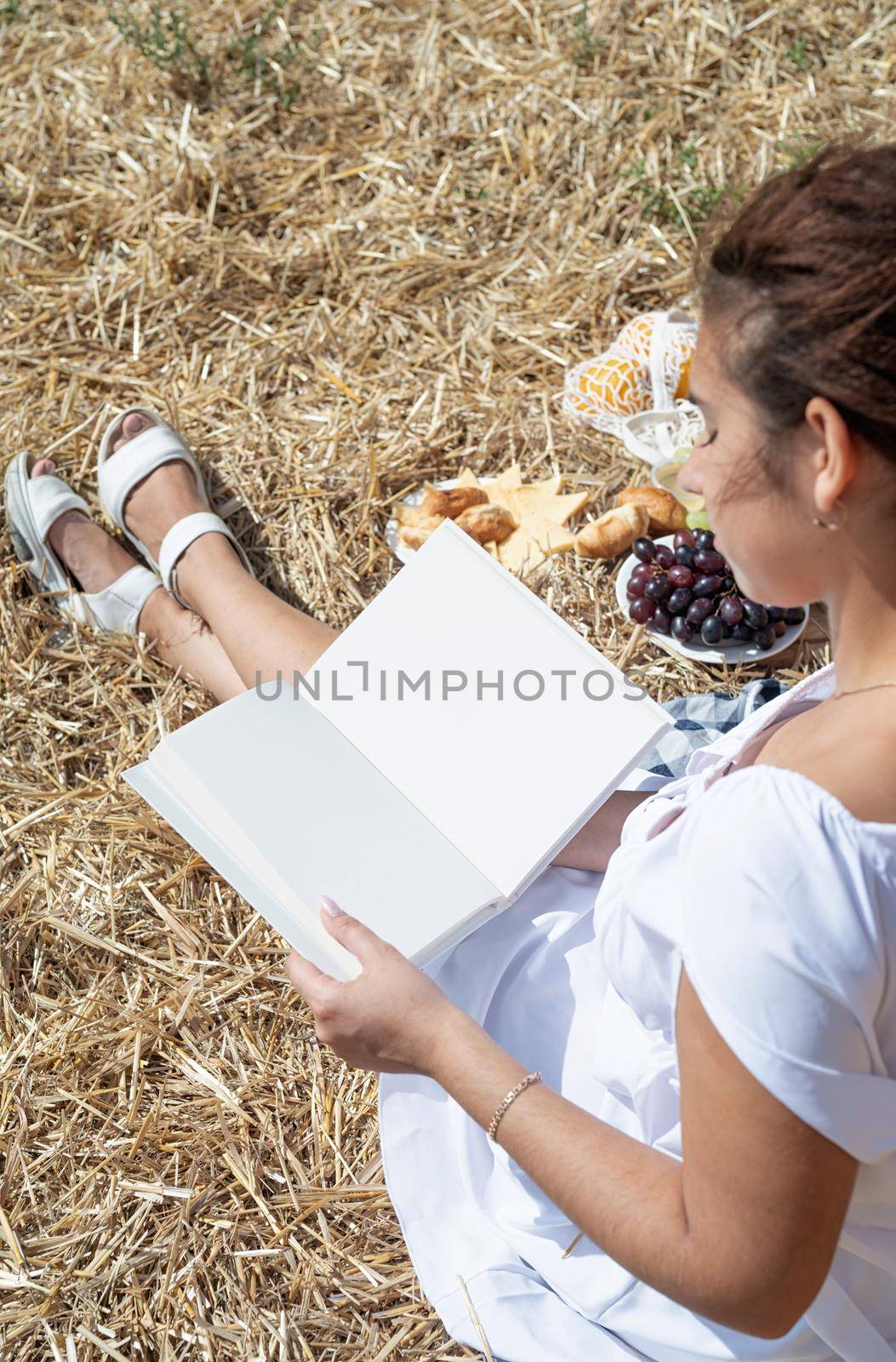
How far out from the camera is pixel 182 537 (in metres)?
2.35

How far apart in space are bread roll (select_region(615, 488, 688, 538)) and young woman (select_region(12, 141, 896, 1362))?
1073 mm

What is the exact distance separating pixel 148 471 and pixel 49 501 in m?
0.25

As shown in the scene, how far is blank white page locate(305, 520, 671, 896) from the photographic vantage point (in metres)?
1.46

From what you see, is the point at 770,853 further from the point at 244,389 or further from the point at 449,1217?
the point at 244,389

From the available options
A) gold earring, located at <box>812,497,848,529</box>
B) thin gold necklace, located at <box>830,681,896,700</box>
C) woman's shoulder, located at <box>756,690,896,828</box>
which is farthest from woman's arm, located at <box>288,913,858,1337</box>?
gold earring, located at <box>812,497,848,529</box>

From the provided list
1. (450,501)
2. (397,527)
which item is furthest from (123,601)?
(450,501)

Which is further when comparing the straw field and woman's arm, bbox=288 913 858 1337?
the straw field

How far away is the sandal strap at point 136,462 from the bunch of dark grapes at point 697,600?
1.04m

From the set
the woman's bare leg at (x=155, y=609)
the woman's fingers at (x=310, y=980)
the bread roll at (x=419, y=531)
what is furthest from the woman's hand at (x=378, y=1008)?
the bread roll at (x=419, y=531)

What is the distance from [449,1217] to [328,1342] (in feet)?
1.07

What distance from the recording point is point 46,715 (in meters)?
2.35

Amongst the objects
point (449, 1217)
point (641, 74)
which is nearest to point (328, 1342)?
point (449, 1217)

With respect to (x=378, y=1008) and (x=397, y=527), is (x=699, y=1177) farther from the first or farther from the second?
(x=397, y=527)

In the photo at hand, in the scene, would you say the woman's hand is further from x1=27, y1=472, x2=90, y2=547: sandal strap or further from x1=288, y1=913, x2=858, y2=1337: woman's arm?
x1=27, y1=472, x2=90, y2=547: sandal strap
